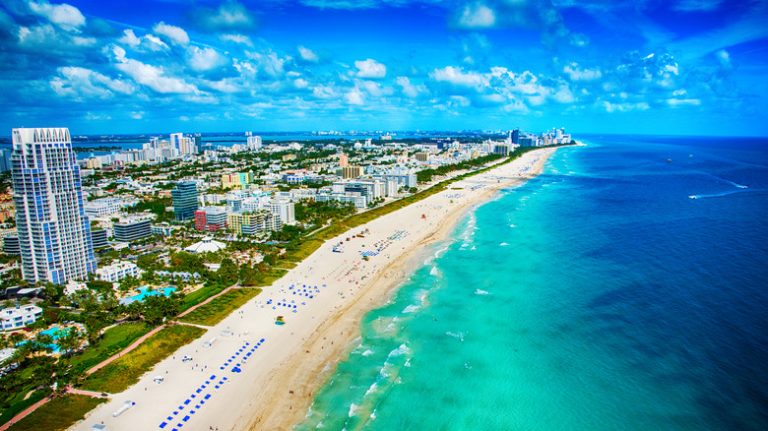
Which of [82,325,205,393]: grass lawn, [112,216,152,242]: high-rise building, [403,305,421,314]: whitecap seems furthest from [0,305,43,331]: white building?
[403,305,421,314]: whitecap

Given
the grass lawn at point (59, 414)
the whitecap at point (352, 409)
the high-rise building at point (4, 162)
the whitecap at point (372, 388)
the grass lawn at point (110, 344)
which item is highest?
the high-rise building at point (4, 162)

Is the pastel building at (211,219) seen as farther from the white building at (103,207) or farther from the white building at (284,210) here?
the white building at (103,207)

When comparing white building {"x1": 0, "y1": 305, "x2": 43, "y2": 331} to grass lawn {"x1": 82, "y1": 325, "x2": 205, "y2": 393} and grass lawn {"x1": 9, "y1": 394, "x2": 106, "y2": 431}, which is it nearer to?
grass lawn {"x1": 82, "y1": 325, "x2": 205, "y2": 393}

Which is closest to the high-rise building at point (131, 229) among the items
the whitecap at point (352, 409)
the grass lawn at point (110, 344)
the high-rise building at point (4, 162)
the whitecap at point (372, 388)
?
the grass lawn at point (110, 344)

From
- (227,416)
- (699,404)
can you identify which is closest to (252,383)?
(227,416)

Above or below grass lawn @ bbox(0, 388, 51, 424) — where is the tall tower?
above

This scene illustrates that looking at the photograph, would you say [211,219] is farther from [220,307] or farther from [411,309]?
[411,309]

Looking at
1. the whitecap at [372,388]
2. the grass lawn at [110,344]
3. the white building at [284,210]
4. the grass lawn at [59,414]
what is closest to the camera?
the grass lawn at [59,414]
